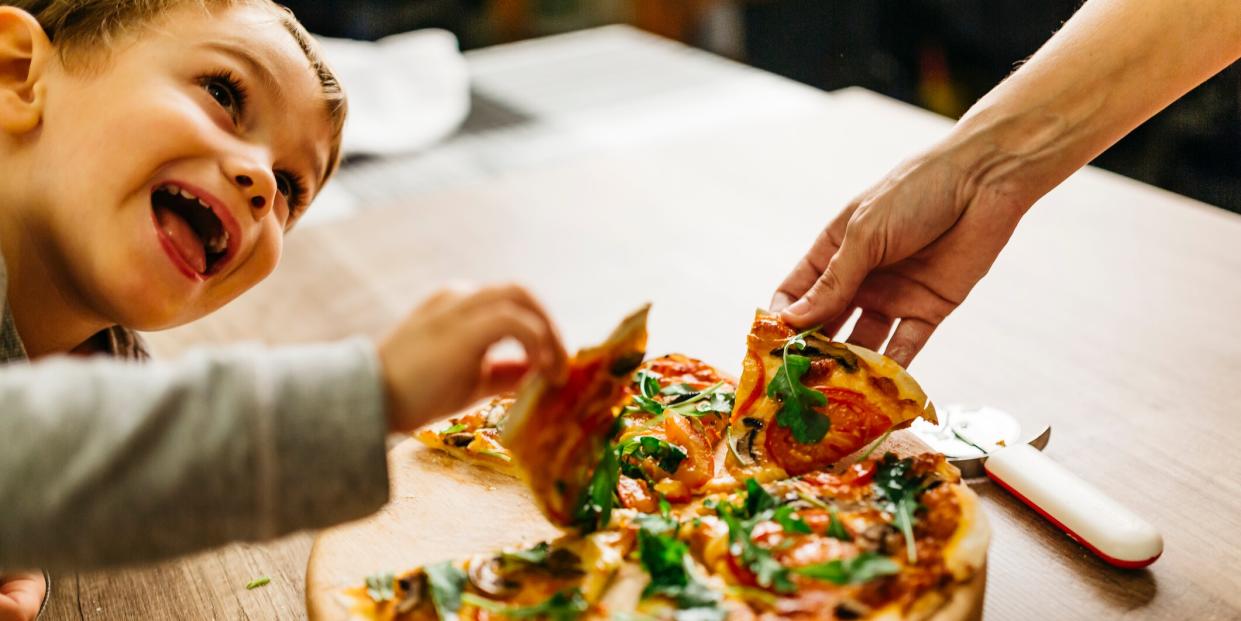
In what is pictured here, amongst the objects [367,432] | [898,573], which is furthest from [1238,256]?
[367,432]

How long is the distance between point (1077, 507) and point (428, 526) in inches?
28.7

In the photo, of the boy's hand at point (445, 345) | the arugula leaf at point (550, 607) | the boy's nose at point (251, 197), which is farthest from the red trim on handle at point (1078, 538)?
the boy's nose at point (251, 197)

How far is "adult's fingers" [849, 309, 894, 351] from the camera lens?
152cm

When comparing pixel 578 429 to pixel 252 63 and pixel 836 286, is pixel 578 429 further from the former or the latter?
pixel 252 63

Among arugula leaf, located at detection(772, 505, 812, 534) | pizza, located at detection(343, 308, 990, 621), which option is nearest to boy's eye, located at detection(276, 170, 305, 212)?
pizza, located at detection(343, 308, 990, 621)

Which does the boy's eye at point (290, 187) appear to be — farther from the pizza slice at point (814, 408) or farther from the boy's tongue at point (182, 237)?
the pizza slice at point (814, 408)

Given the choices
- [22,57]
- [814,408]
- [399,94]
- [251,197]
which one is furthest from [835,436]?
[399,94]

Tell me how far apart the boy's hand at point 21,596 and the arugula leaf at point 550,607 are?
0.52 metres

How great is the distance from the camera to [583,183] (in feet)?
8.28

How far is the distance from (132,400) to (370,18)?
390cm

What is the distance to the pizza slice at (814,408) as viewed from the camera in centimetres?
124

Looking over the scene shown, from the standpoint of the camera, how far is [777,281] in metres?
1.96

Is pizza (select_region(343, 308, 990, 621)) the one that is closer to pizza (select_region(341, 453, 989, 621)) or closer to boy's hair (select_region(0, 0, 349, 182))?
pizza (select_region(341, 453, 989, 621))

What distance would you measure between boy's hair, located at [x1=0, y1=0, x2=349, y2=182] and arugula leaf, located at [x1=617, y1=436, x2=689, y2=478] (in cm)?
60
